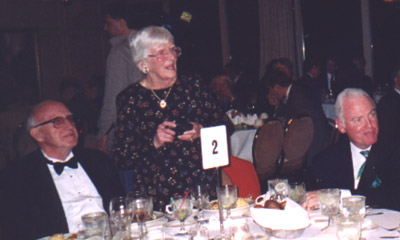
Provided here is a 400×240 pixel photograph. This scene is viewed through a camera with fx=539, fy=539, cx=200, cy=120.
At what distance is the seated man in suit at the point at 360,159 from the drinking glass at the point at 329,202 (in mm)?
376

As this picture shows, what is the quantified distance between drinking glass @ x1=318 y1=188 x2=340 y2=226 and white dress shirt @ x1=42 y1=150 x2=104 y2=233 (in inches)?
50.9

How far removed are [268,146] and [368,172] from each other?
2.43 m

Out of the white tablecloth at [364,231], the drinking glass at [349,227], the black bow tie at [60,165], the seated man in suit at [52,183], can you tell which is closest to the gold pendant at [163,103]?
the seated man in suit at [52,183]

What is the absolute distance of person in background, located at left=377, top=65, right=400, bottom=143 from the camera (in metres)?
3.05

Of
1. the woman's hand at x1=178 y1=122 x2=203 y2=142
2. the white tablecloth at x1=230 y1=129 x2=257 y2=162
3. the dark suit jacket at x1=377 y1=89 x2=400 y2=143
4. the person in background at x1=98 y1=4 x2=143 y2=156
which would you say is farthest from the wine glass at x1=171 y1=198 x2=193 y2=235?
the white tablecloth at x1=230 y1=129 x2=257 y2=162

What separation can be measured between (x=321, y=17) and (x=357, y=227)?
9.03 m

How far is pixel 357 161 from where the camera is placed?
3.00m

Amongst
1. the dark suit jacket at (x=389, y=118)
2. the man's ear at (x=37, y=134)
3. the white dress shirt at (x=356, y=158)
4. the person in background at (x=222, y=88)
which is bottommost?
the white dress shirt at (x=356, y=158)

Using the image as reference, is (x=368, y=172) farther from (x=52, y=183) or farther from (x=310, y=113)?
(x=310, y=113)

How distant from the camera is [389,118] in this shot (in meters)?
3.67

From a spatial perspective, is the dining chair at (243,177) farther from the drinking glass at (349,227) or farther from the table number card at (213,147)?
the drinking glass at (349,227)

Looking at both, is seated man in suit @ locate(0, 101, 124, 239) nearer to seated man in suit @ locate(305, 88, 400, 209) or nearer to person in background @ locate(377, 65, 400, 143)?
seated man in suit @ locate(305, 88, 400, 209)

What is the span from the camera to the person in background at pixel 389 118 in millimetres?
3049

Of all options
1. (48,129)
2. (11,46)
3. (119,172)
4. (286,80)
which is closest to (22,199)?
(48,129)
